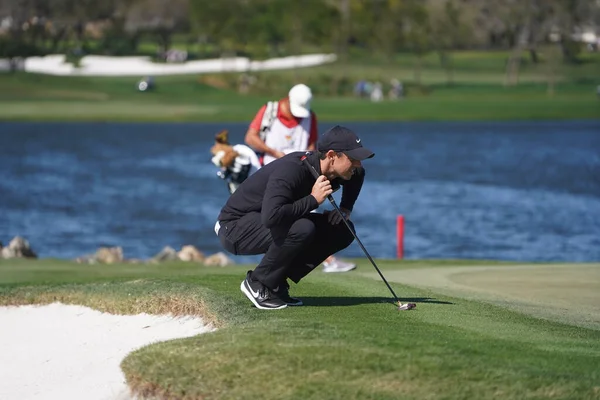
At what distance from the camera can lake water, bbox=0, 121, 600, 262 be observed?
3300 centimetres

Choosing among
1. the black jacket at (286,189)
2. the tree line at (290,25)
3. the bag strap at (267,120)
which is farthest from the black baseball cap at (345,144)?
A: the tree line at (290,25)

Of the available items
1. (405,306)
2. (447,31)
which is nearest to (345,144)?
(405,306)

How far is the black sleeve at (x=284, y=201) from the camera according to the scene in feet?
32.7

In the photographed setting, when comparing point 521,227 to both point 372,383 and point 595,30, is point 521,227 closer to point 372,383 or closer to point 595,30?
point 372,383

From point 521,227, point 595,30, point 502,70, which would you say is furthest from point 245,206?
point 595,30

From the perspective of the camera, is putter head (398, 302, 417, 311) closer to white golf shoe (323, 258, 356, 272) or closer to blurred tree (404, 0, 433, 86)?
white golf shoe (323, 258, 356, 272)

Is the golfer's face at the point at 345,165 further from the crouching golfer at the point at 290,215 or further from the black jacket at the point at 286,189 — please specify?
the black jacket at the point at 286,189

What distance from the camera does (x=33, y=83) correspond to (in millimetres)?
111875

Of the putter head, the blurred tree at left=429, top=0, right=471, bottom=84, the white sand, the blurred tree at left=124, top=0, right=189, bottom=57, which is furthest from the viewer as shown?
the blurred tree at left=124, top=0, right=189, bottom=57

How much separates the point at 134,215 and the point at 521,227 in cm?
1219

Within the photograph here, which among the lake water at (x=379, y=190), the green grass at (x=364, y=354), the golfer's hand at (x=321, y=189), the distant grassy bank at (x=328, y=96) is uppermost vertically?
the golfer's hand at (x=321, y=189)

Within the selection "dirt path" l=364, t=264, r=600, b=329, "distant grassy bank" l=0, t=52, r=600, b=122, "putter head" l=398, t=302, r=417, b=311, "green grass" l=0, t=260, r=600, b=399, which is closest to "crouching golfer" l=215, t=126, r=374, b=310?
"green grass" l=0, t=260, r=600, b=399

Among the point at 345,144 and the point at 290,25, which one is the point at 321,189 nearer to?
the point at 345,144

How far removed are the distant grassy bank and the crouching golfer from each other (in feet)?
247
